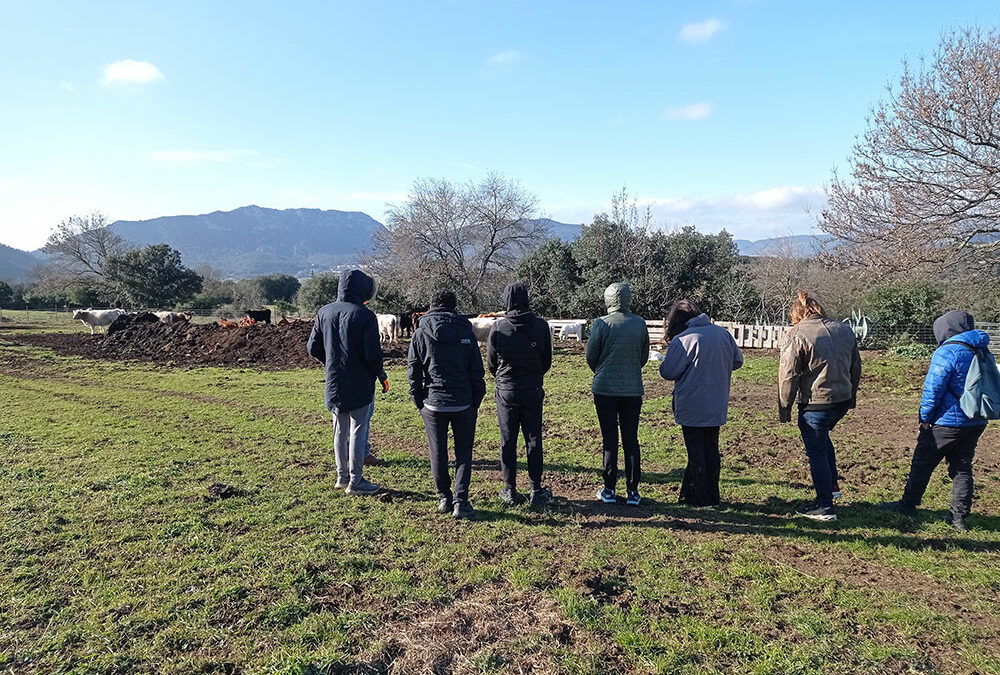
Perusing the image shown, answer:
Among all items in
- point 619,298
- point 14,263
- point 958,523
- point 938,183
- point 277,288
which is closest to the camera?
point 958,523

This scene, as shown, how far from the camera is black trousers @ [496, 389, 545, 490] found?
5043mm

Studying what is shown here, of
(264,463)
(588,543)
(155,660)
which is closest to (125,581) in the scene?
(155,660)

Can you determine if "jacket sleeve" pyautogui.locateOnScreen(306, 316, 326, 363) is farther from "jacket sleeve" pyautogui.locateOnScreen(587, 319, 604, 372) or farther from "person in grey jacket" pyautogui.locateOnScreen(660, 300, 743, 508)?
"person in grey jacket" pyautogui.locateOnScreen(660, 300, 743, 508)

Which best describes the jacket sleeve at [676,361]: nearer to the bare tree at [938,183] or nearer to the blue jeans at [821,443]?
the blue jeans at [821,443]

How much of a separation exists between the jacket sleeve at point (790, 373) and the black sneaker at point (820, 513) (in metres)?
0.80

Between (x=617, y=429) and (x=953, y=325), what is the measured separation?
2866 mm

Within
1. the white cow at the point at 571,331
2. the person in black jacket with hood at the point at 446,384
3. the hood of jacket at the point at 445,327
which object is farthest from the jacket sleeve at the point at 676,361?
the white cow at the point at 571,331

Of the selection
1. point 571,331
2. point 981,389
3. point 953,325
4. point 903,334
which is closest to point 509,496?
point 981,389

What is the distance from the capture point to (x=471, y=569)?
12.9 ft

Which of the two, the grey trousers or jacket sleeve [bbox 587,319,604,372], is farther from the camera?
the grey trousers

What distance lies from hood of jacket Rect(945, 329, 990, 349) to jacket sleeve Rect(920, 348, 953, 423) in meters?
0.14

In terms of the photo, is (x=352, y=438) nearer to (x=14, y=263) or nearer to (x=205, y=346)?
(x=205, y=346)

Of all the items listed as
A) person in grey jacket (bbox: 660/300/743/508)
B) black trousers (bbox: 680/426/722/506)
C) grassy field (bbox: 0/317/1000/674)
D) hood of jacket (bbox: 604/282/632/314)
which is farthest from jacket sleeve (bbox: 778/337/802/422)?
hood of jacket (bbox: 604/282/632/314)

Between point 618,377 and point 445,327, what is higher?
point 445,327
